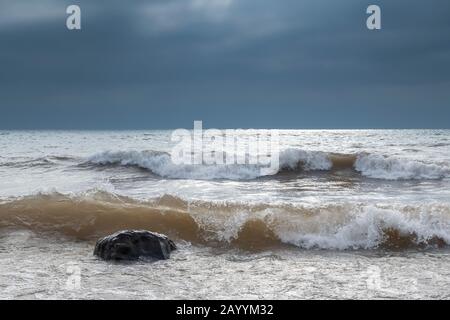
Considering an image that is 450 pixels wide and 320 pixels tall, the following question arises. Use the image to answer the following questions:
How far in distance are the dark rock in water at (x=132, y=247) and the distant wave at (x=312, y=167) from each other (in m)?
12.4

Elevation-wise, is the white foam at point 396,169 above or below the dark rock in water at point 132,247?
below

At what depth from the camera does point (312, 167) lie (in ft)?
69.5

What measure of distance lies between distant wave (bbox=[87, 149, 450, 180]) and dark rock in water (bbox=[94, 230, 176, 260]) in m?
12.4

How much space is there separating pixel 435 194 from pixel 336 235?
22.8 feet

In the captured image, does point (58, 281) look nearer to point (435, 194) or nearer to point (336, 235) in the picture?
point (336, 235)

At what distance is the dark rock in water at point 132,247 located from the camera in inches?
249

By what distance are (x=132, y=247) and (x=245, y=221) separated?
2.39m

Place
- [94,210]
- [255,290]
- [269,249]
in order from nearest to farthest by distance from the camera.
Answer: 1. [255,290]
2. [269,249]
3. [94,210]

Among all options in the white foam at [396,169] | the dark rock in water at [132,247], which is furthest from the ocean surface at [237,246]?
the white foam at [396,169]

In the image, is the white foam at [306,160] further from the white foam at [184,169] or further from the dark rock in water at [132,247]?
the dark rock in water at [132,247]

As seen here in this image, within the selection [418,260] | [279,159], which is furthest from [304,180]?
[418,260]

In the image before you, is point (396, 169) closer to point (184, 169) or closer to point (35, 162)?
point (184, 169)
